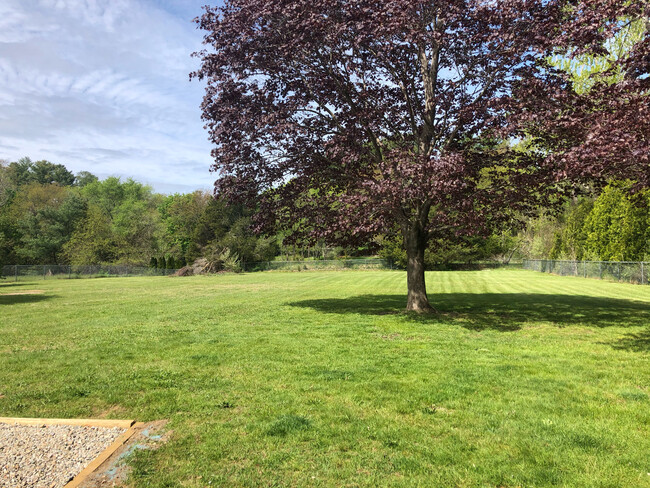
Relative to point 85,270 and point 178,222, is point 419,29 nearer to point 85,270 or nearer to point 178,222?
point 85,270

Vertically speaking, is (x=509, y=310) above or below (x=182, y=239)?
below

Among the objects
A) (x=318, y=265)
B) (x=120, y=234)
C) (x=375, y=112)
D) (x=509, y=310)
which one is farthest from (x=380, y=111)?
(x=120, y=234)

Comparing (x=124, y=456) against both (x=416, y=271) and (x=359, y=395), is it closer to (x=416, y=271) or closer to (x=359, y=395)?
(x=359, y=395)

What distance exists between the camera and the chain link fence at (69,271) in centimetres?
3759

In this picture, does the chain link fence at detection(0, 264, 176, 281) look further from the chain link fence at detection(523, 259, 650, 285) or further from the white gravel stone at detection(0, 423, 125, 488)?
the chain link fence at detection(523, 259, 650, 285)

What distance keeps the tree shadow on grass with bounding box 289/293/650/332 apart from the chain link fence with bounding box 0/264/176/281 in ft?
105

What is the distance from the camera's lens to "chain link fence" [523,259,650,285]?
2291 cm

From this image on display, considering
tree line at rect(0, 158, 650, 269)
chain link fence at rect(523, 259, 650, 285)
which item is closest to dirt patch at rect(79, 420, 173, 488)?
chain link fence at rect(523, 259, 650, 285)

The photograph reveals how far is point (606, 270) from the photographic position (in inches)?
1033

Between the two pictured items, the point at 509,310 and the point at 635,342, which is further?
the point at 509,310

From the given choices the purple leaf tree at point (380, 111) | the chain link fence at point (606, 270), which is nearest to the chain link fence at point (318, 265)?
the chain link fence at point (606, 270)

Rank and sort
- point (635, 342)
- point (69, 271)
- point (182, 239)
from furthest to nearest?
1. point (182, 239)
2. point (69, 271)
3. point (635, 342)

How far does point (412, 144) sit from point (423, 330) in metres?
5.94

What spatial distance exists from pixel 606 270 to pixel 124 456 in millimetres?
29508
